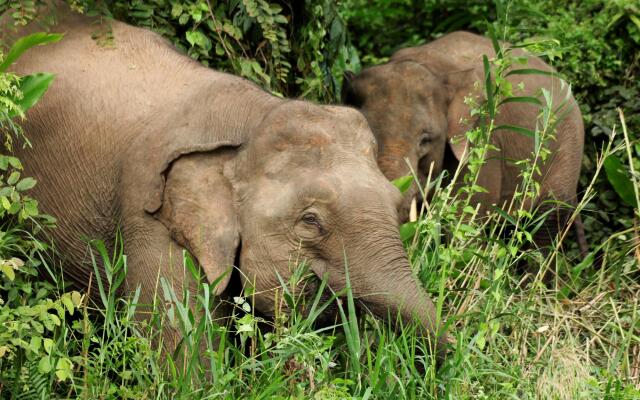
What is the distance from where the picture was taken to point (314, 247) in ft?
17.7

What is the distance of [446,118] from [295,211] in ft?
10.7

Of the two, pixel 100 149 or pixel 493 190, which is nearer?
pixel 100 149

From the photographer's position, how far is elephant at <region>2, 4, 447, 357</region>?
17.5ft

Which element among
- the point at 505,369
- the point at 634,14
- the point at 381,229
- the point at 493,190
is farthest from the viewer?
the point at 634,14

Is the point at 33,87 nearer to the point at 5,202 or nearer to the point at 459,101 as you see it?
the point at 5,202

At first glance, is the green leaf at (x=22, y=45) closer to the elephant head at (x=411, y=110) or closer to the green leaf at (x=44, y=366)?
the green leaf at (x=44, y=366)

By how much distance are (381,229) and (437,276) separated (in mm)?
804

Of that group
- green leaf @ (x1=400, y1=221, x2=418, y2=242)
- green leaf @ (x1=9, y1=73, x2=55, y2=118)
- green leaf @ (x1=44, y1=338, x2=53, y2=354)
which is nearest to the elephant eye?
green leaf @ (x1=400, y1=221, x2=418, y2=242)

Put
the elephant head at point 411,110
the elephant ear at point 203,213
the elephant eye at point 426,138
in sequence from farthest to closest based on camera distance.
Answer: the elephant eye at point 426,138 < the elephant head at point 411,110 < the elephant ear at point 203,213

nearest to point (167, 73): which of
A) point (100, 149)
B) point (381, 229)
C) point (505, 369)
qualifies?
point (100, 149)

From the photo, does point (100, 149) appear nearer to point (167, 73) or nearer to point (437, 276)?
point (167, 73)

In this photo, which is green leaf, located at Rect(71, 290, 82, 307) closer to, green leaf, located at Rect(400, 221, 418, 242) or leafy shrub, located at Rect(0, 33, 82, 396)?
leafy shrub, located at Rect(0, 33, 82, 396)

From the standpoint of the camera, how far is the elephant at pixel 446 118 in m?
8.16

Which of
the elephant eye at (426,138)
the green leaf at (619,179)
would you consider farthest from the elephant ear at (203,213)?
the green leaf at (619,179)
